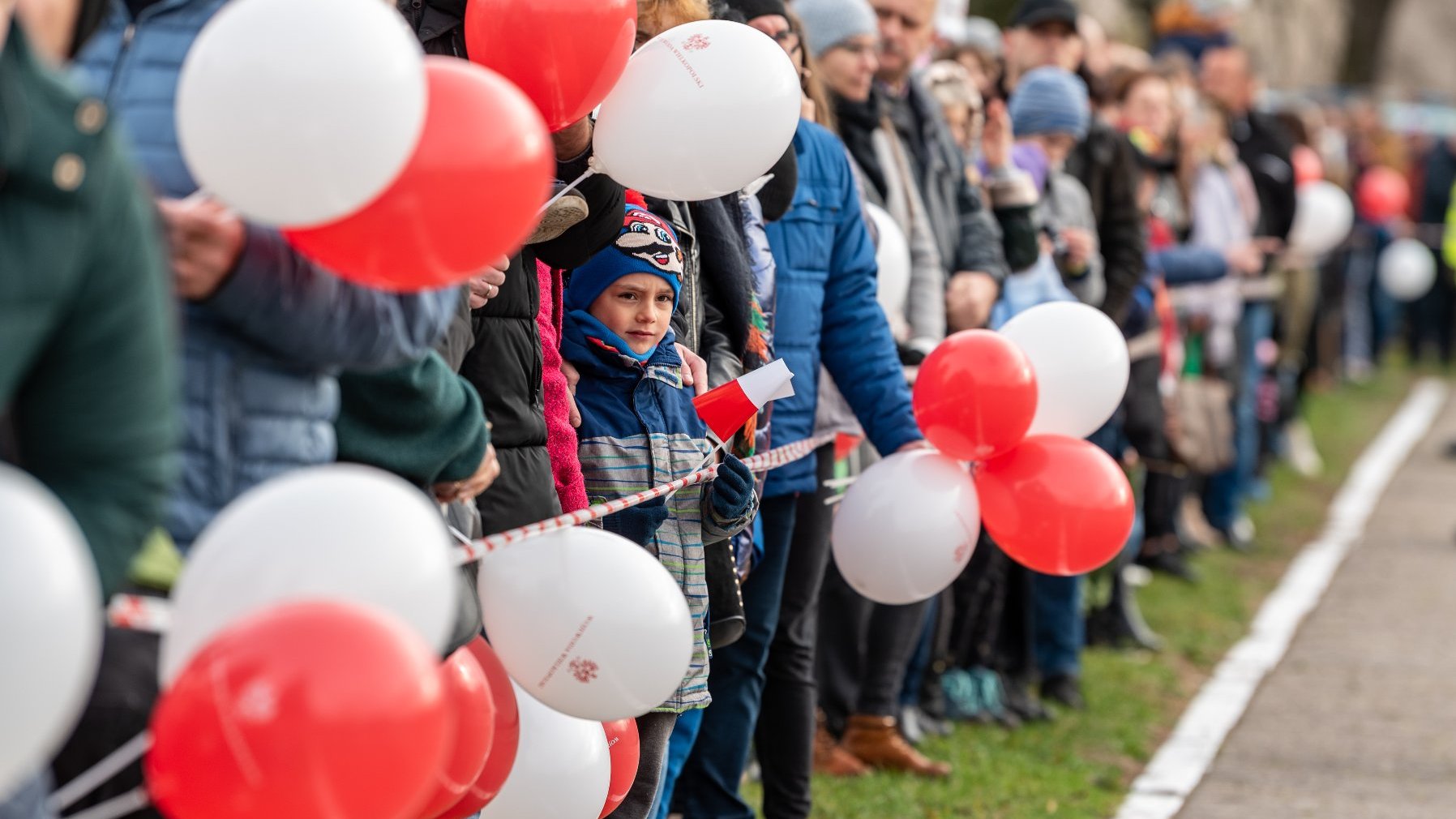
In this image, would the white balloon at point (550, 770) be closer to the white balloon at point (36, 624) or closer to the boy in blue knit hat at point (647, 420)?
the boy in blue knit hat at point (647, 420)

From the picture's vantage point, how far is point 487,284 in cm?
357

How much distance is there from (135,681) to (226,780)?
1.00 feet

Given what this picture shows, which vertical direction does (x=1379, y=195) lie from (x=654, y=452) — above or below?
below

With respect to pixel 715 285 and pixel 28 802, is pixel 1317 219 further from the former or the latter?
pixel 28 802

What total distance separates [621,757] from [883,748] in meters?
2.12

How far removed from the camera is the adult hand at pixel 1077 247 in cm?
715

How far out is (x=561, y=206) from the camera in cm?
383

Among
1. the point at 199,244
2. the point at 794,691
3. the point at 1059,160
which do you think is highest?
the point at 199,244

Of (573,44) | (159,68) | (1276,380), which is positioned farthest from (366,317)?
(1276,380)

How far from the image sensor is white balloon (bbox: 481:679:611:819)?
3744 millimetres

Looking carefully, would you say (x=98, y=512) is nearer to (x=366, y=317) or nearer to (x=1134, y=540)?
(x=366, y=317)

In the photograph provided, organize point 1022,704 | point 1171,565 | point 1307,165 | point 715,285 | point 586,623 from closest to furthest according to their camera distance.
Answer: point 586,623 → point 715,285 → point 1022,704 → point 1171,565 → point 1307,165

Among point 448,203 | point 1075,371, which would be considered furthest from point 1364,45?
point 448,203

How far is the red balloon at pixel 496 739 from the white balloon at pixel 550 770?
0.10 m
